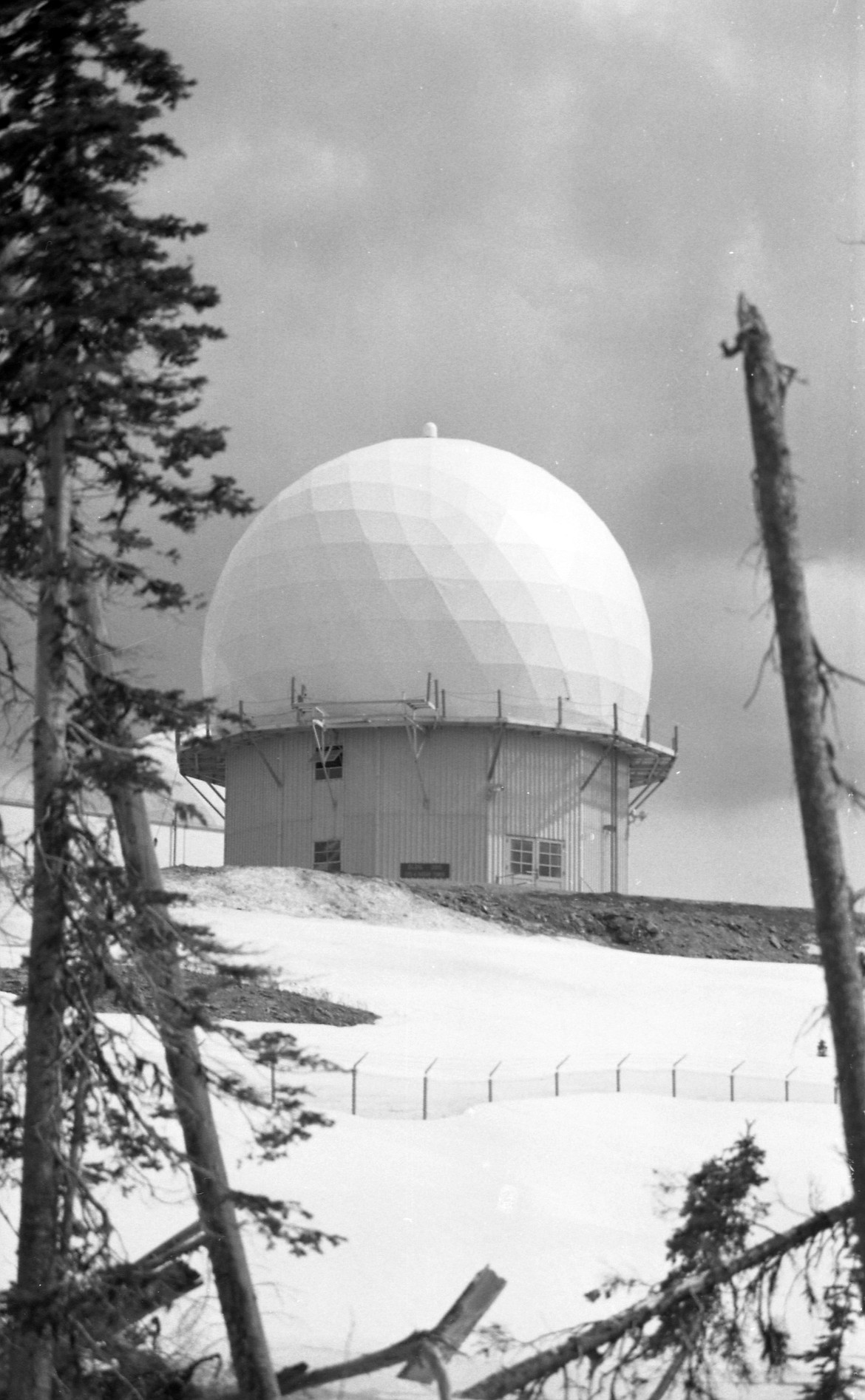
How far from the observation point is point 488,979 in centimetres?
3406

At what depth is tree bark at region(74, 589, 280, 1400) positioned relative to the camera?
1171 centimetres

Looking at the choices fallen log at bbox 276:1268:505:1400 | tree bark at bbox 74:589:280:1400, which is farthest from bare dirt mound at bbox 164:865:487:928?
fallen log at bbox 276:1268:505:1400

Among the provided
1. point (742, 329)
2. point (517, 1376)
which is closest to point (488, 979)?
point (517, 1376)

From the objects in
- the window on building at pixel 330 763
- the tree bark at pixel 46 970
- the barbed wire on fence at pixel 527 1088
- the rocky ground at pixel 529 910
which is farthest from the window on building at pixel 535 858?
the tree bark at pixel 46 970

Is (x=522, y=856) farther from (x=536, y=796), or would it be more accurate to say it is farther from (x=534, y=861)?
(x=536, y=796)

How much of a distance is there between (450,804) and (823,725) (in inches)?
1417

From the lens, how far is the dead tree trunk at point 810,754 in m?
10.1

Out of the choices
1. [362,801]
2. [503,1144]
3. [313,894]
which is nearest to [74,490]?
[503,1144]

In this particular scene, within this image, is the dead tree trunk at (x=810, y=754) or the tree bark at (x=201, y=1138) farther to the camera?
the tree bark at (x=201, y=1138)

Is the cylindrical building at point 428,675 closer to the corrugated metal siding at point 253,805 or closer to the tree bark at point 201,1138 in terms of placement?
the corrugated metal siding at point 253,805

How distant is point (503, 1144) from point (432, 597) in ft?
87.3

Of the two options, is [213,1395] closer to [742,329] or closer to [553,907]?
[742,329]

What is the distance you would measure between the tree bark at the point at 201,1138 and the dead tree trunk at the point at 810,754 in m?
4.05

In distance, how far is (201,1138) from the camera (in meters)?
12.5
